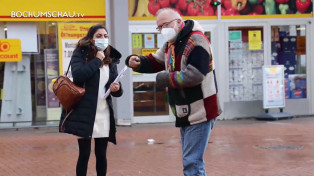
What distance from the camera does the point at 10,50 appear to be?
1170 cm

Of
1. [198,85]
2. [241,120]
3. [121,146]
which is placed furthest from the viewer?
[241,120]

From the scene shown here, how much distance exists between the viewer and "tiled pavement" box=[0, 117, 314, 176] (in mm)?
7328

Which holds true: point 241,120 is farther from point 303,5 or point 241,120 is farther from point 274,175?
point 274,175

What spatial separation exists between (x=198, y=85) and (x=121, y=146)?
5133 mm

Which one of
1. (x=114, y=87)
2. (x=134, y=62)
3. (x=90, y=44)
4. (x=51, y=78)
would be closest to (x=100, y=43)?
(x=90, y=44)

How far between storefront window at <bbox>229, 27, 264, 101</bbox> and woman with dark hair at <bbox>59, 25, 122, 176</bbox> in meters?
7.67

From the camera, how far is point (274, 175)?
693cm

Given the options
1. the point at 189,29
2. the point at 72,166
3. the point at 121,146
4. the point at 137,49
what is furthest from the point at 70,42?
the point at 189,29

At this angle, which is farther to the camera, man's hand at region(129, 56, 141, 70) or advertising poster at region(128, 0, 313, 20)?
advertising poster at region(128, 0, 313, 20)

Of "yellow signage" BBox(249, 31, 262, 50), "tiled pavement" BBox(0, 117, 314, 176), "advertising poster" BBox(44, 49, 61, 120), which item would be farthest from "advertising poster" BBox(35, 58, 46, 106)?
"yellow signage" BBox(249, 31, 262, 50)

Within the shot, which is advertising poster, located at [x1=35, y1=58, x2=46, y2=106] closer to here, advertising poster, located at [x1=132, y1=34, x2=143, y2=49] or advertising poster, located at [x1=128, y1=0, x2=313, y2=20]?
advertising poster, located at [x1=132, y1=34, x2=143, y2=49]

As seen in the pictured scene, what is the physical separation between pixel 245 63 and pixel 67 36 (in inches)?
162

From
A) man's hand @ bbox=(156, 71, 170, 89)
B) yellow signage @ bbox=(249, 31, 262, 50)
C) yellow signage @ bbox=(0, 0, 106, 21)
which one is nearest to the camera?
man's hand @ bbox=(156, 71, 170, 89)

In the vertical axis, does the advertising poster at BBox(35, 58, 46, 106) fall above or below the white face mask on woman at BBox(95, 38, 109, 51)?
below
